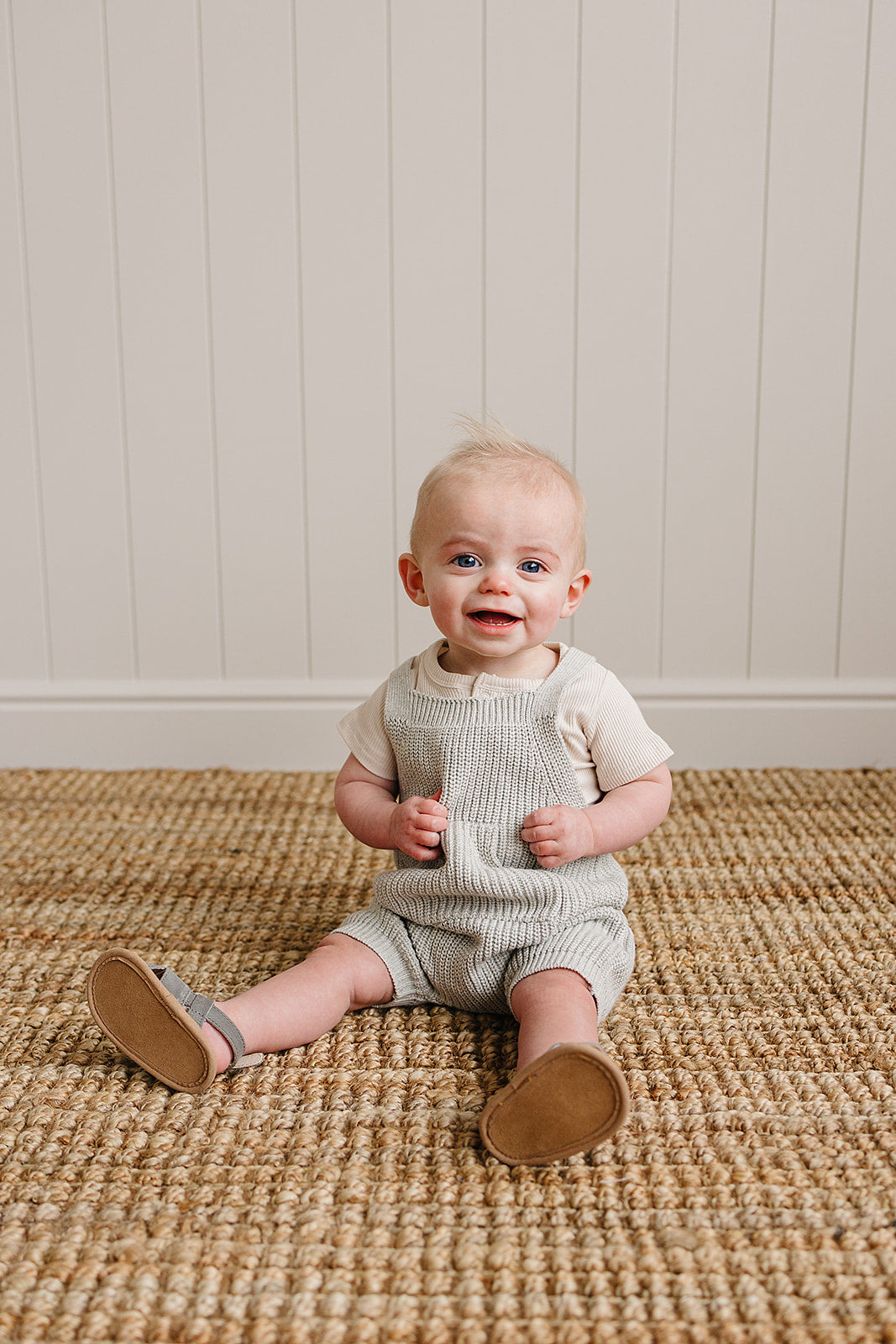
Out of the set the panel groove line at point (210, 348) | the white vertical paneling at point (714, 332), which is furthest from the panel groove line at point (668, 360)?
the panel groove line at point (210, 348)

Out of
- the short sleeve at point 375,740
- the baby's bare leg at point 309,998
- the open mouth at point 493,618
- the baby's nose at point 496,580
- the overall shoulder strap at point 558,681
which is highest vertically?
the baby's nose at point 496,580

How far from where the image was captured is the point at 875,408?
1479 mm

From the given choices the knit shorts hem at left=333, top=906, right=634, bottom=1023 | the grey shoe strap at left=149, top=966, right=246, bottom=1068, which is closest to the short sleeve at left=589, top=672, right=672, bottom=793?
the knit shorts hem at left=333, top=906, right=634, bottom=1023

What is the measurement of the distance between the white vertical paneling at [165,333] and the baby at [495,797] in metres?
0.71

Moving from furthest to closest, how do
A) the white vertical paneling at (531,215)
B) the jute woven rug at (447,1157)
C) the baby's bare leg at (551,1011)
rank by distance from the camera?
the white vertical paneling at (531,215) < the baby's bare leg at (551,1011) < the jute woven rug at (447,1157)

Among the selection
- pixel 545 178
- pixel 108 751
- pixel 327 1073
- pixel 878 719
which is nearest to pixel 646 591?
pixel 878 719

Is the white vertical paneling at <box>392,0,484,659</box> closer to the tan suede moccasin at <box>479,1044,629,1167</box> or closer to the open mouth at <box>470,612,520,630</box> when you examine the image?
the open mouth at <box>470,612,520,630</box>

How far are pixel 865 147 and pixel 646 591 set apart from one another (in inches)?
24.6

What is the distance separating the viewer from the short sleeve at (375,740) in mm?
941

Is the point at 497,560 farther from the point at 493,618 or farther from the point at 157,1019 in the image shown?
the point at 157,1019

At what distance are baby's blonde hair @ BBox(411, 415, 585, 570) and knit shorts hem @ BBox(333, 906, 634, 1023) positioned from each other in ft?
0.98

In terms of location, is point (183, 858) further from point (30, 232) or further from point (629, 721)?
point (30, 232)

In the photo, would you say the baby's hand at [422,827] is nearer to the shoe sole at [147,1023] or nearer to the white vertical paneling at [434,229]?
the shoe sole at [147,1023]

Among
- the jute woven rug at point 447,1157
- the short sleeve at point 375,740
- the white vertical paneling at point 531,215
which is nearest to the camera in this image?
the jute woven rug at point 447,1157
